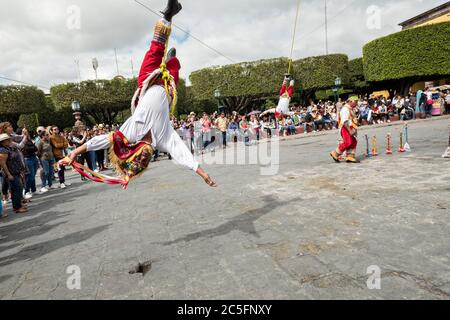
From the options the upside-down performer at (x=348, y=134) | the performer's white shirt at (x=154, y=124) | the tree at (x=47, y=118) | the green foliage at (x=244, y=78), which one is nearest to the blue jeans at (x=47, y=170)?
the performer's white shirt at (x=154, y=124)

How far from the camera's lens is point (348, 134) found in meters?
8.68

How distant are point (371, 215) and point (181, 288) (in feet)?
9.29

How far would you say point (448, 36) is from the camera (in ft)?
83.2

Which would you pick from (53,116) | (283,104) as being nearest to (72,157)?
(283,104)

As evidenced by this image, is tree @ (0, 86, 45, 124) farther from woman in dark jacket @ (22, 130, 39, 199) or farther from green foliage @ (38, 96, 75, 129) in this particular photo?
woman in dark jacket @ (22, 130, 39, 199)

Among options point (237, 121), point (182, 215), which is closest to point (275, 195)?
point (182, 215)

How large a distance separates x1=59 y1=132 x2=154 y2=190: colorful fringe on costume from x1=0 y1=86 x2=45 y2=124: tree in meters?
35.8

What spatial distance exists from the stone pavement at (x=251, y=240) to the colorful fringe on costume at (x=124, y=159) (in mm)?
943

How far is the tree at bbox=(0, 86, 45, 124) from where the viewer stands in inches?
1282

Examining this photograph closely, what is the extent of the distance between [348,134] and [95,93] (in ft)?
103

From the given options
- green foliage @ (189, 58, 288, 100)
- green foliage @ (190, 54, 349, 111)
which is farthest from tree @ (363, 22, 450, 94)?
green foliage @ (189, 58, 288, 100)

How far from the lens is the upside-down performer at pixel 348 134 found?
8609 millimetres

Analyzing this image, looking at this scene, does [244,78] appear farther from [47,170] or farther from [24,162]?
[24,162]

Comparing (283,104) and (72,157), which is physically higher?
(283,104)
